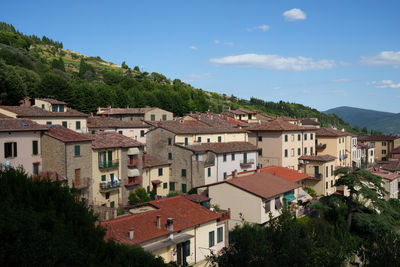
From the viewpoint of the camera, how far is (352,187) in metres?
40.0

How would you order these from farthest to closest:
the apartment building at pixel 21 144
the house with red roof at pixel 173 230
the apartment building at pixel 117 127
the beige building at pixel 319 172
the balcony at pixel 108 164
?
the apartment building at pixel 117 127
the beige building at pixel 319 172
the balcony at pixel 108 164
the apartment building at pixel 21 144
the house with red roof at pixel 173 230

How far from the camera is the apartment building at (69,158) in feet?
106

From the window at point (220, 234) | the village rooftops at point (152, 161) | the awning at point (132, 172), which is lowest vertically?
the window at point (220, 234)

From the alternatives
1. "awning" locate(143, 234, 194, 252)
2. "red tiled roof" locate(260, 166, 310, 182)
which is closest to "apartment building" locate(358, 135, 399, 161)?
"red tiled roof" locate(260, 166, 310, 182)

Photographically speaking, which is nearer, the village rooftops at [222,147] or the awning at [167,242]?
the awning at [167,242]

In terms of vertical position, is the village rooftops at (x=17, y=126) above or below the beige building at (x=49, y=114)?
below

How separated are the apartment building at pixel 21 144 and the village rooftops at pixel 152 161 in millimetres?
11304

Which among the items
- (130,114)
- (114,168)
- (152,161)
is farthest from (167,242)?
(130,114)

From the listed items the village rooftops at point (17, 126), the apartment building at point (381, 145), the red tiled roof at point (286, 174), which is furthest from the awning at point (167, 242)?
the apartment building at point (381, 145)

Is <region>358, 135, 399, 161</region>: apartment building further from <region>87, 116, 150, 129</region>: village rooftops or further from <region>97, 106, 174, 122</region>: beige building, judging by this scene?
<region>87, 116, 150, 129</region>: village rooftops

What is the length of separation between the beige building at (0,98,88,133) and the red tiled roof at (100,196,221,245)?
893 inches

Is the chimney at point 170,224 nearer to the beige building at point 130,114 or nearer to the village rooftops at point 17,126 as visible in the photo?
the village rooftops at point 17,126

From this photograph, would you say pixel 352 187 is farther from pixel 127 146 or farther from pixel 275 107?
pixel 275 107

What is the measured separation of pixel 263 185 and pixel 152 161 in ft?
42.1
